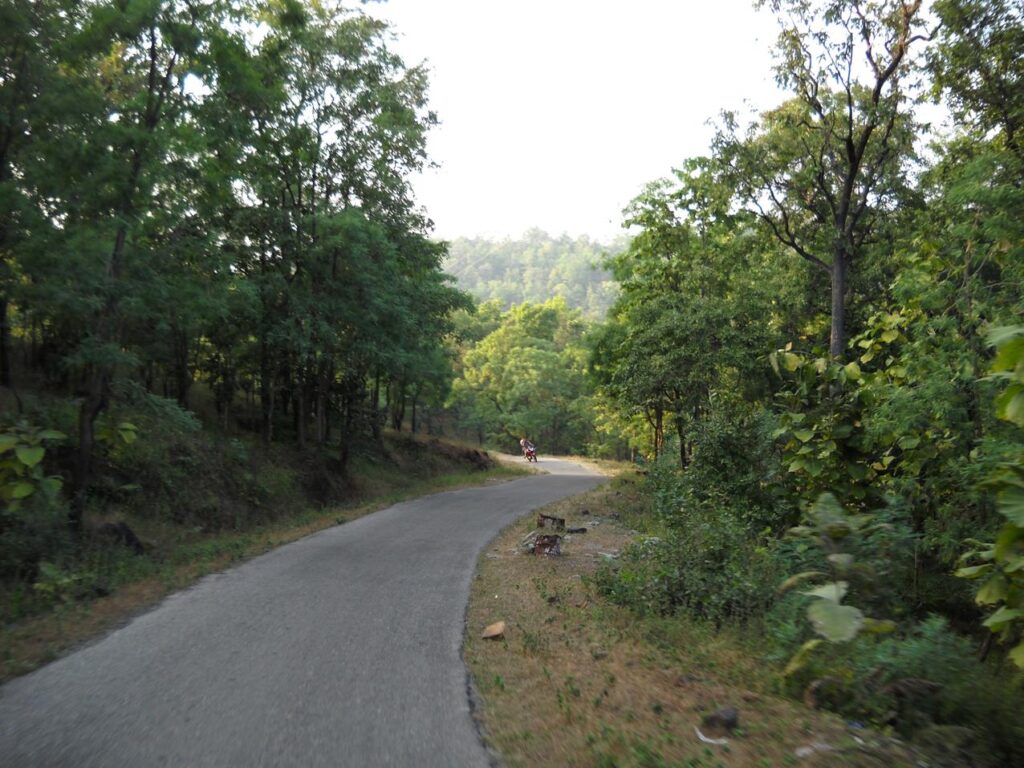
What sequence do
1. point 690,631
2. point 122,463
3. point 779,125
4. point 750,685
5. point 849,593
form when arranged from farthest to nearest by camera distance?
point 779,125, point 122,463, point 690,631, point 849,593, point 750,685

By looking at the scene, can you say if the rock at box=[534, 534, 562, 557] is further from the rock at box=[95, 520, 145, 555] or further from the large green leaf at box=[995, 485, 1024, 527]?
the large green leaf at box=[995, 485, 1024, 527]

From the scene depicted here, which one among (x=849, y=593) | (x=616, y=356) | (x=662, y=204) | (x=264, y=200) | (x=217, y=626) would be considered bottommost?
(x=217, y=626)

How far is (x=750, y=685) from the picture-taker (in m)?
5.78

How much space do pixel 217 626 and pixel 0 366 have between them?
37.9 feet

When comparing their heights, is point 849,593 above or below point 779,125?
below

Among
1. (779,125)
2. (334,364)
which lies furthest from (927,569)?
(334,364)

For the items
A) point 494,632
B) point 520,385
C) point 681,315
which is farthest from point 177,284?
point 520,385

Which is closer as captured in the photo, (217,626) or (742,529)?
(217,626)

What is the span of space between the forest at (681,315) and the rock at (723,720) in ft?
2.72

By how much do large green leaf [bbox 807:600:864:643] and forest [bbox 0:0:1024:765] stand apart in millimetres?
24

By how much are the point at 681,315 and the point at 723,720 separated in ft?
57.1

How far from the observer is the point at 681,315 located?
841 inches

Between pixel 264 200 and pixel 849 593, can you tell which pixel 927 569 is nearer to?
pixel 849 593

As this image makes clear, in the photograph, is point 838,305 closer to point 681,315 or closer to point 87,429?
point 681,315
